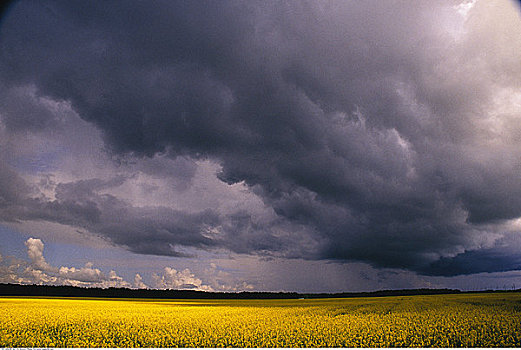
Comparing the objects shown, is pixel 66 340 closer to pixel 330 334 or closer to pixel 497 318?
pixel 330 334

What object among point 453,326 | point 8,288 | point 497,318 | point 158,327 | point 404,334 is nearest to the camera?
point 404,334

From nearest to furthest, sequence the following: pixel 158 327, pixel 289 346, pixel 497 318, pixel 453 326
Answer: pixel 289 346 → pixel 453 326 → pixel 158 327 → pixel 497 318

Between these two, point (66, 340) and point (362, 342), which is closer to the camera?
point (362, 342)

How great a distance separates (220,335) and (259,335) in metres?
1.65

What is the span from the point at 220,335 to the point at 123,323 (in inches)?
299

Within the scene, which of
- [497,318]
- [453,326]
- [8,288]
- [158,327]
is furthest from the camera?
[8,288]

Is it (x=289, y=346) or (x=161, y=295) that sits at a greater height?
(x=289, y=346)

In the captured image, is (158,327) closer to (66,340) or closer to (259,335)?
(66,340)

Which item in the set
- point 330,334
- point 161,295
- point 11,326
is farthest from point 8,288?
point 330,334

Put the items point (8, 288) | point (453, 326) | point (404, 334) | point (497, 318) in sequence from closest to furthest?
point (404, 334) → point (453, 326) → point (497, 318) → point (8, 288)

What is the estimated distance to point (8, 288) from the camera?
293 ft

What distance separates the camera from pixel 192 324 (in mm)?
20078

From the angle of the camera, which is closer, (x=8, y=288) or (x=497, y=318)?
(x=497, y=318)

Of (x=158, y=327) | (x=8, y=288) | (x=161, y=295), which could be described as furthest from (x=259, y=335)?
(x=8, y=288)
